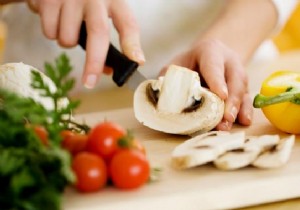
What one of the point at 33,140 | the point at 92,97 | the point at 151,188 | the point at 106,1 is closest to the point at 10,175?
the point at 33,140

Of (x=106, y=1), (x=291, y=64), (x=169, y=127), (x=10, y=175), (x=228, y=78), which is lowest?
(x=10, y=175)

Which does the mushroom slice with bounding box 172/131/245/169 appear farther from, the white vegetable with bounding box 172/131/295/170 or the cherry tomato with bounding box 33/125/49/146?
the cherry tomato with bounding box 33/125/49/146

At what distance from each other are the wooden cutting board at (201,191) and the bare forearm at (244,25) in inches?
24.4

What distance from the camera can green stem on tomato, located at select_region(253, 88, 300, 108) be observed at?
136 cm

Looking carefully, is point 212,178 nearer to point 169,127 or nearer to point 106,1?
point 169,127

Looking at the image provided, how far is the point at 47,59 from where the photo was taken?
6.59 feet

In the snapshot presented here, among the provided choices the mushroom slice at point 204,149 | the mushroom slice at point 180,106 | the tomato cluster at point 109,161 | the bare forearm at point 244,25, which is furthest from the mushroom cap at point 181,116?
the bare forearm at point 244,25

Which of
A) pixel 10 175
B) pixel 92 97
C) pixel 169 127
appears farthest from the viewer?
pixel 92 97

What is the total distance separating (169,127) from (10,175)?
464 millimetres

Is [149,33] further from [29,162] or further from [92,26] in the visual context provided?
[29,162]

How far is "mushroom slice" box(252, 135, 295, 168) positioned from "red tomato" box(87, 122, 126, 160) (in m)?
0.23

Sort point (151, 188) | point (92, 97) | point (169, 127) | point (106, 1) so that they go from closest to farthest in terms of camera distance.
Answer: point (151, 188) → point (169, 127) → point (106, 1) → point (92, 97)

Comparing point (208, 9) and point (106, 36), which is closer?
point (106, 36)

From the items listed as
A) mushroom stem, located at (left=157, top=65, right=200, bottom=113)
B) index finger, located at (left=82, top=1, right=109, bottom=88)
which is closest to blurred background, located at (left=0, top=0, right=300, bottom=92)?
index finger, located at (left=82, top=1, right=109, bottom=88)
